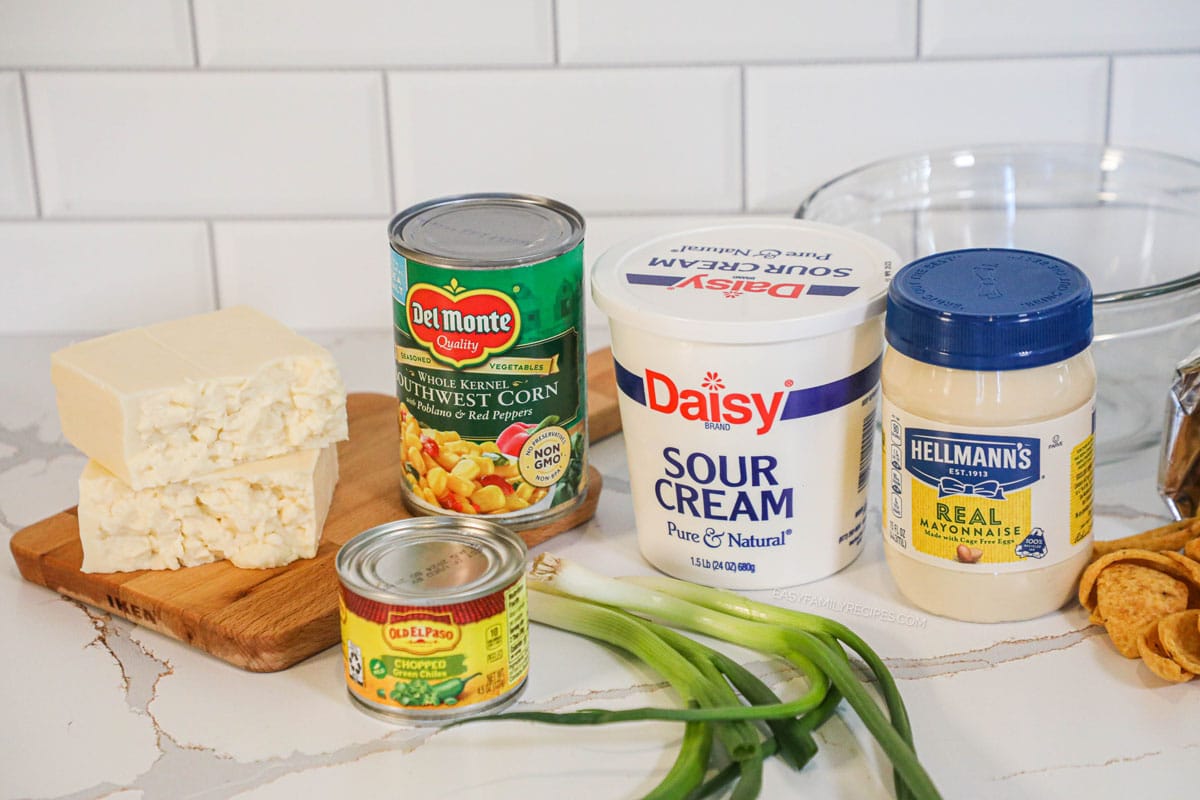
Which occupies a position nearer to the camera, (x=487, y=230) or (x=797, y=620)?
(x=797, y=620)

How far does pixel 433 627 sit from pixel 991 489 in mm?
395

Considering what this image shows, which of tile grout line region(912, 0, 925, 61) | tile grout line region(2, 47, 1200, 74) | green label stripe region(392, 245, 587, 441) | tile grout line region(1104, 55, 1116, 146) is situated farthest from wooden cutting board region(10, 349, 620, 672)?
tile grout line region(1104, 55, 1116, 146)

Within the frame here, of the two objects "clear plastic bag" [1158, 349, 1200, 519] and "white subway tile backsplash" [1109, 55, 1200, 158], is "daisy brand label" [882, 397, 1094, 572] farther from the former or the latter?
"white subway tile backsplash" [1109, 55, 1200, 158]

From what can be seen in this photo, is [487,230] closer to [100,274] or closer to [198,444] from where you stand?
[198,444]

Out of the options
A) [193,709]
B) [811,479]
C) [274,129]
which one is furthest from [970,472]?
[274,129]

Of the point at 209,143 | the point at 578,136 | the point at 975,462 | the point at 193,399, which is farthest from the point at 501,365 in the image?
the point at 209,143

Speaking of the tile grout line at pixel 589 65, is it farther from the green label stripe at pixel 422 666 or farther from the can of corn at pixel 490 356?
the green label stripe at pixel 422 666

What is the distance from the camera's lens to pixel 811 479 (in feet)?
3.36

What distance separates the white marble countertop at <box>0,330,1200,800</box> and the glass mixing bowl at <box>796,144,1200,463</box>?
0.50 meters

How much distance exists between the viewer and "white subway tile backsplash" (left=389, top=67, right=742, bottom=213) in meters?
1.42

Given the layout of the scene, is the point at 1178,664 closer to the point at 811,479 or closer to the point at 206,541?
the point at 811,479

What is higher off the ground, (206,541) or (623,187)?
(623,187)

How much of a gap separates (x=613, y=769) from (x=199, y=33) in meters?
0.92

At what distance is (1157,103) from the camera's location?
4.62 feet
